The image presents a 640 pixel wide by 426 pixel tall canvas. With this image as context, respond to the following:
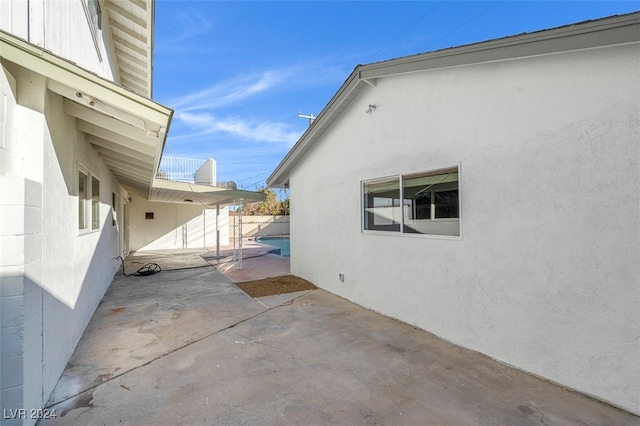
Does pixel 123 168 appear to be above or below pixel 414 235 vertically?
above

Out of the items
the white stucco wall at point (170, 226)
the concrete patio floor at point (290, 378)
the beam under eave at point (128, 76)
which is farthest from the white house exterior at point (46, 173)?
the white stucco wall at point (170, 226)

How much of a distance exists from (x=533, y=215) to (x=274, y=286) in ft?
20.1

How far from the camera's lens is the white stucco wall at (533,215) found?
2854mm

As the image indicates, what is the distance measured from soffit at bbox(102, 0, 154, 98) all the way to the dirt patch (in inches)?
258

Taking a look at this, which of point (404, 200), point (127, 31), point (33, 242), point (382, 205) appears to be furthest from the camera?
point (127, 31)

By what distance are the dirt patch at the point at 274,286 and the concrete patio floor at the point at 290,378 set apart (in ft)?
5.34

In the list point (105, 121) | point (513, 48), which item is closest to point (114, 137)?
point (105, 121)

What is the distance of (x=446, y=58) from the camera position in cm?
405

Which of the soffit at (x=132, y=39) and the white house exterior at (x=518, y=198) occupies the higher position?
the soffit at (x=132, y=39)

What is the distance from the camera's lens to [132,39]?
24.6 feet

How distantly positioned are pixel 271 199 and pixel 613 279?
30.9 meters

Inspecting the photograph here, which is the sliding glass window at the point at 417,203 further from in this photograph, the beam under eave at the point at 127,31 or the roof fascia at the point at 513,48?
the beam under eave at the point at 127,31

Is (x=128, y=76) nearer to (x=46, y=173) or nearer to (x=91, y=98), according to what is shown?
(x=91, y=98)

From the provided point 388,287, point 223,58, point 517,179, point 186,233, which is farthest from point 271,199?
point 517,179
